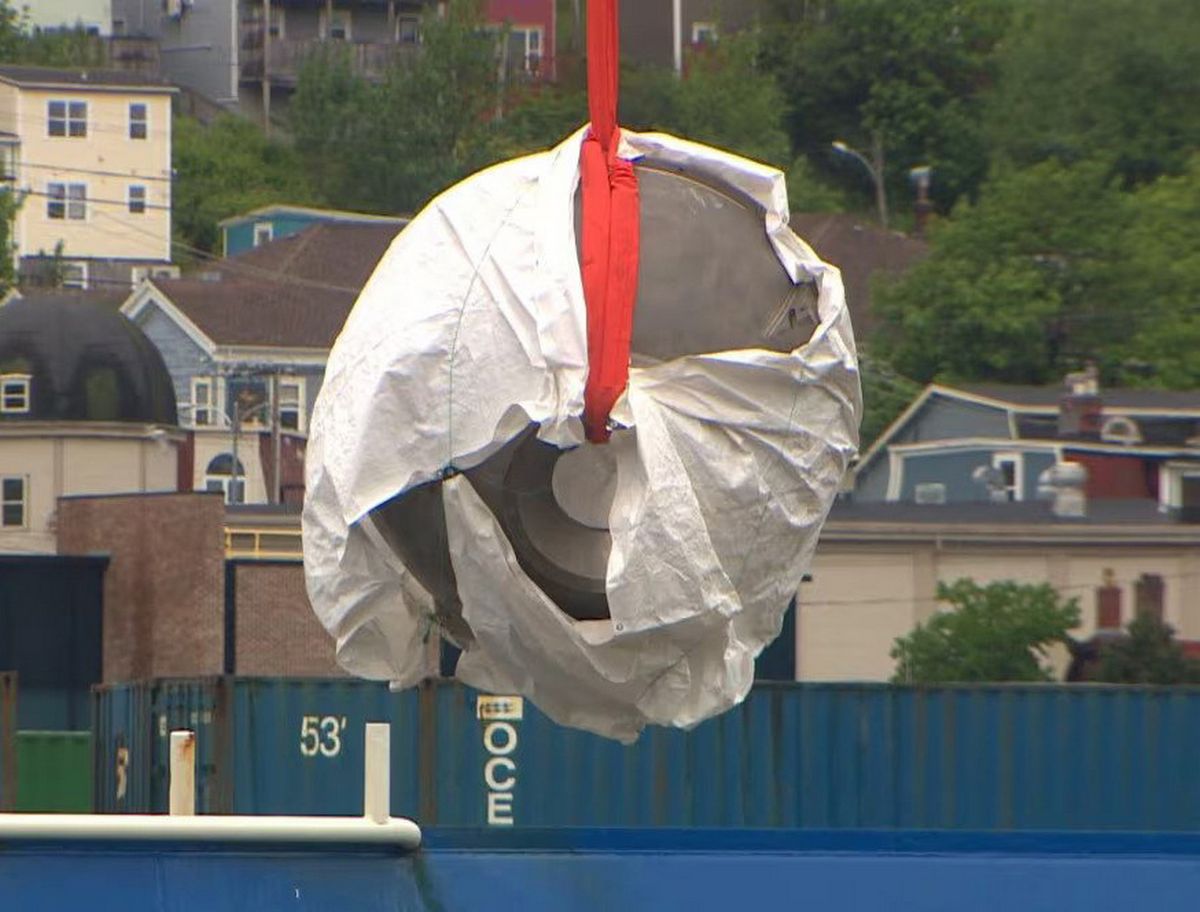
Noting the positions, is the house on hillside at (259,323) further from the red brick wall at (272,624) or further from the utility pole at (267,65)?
the utility pole at (267,65)

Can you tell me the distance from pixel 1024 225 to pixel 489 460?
54788 millimetres

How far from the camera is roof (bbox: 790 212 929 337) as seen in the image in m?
71.1

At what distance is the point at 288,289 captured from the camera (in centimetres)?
7244

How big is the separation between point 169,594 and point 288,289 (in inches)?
1487

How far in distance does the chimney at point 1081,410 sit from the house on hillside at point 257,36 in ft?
201

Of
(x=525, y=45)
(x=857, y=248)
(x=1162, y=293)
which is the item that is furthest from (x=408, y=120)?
(x=1162, y=293)

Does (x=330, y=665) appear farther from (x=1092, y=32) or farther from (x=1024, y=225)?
(x=1092, y=32)

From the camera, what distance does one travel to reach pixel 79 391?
47.2 m

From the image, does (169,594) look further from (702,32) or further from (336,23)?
(336,23)

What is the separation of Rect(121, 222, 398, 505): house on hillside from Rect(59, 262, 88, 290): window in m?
10.0

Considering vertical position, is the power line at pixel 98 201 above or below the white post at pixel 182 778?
above

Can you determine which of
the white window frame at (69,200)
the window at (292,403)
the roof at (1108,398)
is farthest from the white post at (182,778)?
the white window frame at (69,200)

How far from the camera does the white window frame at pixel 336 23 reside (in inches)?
4279

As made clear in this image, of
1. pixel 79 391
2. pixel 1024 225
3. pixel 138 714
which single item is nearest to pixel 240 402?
pixel 79 391
